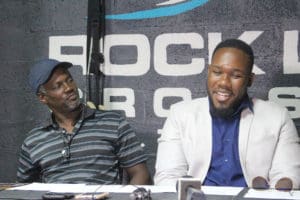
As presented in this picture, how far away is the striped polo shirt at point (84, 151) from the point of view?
8.39ft

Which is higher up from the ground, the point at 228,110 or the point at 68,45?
the point at 68,45

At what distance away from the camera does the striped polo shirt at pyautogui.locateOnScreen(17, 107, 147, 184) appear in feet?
8.39

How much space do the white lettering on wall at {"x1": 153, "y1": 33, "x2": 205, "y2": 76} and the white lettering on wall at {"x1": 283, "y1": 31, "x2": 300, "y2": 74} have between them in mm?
485

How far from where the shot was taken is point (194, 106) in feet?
8.00

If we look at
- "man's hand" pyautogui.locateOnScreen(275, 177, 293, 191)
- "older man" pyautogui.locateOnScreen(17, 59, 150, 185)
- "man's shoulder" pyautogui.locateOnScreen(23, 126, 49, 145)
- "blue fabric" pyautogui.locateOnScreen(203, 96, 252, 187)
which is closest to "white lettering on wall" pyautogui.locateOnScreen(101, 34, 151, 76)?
"older man" pyautogui.locateOnScreen(17, 59, 150, 185)

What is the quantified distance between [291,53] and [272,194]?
1274mm

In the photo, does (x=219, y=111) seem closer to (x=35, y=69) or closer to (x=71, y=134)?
(x=71, y=134)

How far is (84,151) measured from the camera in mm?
2562

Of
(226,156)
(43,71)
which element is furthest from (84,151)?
(226,156)

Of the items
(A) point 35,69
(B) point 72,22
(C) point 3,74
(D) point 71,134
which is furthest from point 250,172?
(C) point 3,74

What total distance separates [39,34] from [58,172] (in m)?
1.06

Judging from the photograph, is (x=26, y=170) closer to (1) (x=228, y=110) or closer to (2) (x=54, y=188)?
(2) (x=54, y=188)

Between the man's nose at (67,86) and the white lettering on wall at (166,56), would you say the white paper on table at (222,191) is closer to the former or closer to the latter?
the man's nose at (67,86)

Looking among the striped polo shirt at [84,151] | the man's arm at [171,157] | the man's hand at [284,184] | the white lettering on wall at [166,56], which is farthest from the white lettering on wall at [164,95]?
the man's hand at [284,184]
